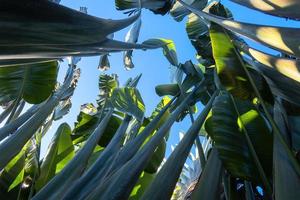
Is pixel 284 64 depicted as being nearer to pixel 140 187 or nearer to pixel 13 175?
pixel 140 187

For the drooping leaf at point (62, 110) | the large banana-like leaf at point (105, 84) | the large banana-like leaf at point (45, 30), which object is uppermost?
the large banana-like leaf at point (105, 84)

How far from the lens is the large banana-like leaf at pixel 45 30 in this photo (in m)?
0.75

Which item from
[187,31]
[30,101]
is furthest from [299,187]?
[187,31]

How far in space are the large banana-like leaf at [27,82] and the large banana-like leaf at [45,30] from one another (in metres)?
1.81

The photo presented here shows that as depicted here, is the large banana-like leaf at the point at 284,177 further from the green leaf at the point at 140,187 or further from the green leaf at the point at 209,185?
the green leaf at the point at 140,187

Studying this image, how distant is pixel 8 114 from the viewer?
2.75 meters

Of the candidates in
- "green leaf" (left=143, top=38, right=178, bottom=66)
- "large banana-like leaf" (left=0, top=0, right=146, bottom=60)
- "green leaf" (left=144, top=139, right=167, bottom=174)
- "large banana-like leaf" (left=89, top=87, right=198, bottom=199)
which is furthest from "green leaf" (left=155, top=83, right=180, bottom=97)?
"large banana-like leaf" (left=0, top=0, right=146, bottom=60)

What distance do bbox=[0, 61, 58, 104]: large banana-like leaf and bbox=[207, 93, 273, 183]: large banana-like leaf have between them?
1.45 m

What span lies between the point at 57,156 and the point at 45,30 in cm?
190

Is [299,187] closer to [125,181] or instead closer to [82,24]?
[125,181]

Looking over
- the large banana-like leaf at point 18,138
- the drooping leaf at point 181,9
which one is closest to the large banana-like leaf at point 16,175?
the large banana-like leaf at point 18,138

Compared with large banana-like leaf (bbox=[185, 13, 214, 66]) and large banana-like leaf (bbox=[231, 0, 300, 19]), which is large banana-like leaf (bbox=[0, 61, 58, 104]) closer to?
large banana-like leaf (bbox=[185, 13, 214, 66])

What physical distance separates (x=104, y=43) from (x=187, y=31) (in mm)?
2478

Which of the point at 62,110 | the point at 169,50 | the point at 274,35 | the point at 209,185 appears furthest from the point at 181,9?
the point at 209,185
